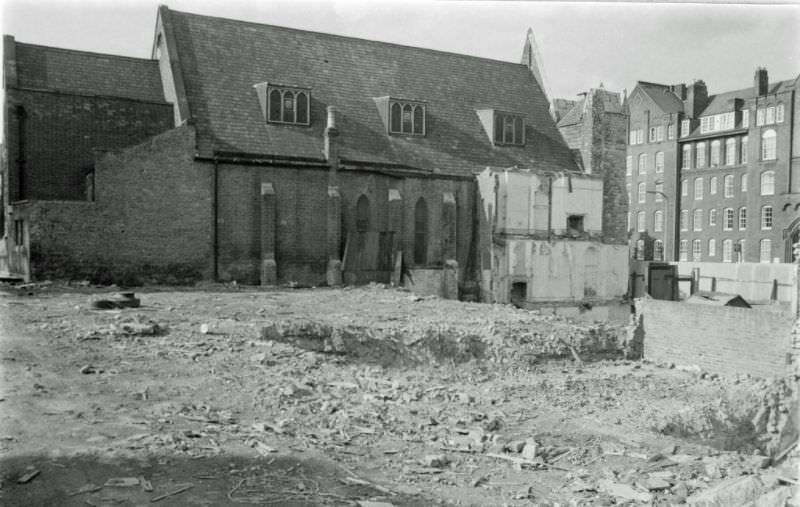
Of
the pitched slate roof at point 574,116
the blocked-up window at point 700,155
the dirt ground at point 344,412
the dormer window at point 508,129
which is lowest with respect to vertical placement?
the dirt ground at point 344,412

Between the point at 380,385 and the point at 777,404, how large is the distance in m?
7.58

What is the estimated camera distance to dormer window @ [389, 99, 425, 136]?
3139 centimetres

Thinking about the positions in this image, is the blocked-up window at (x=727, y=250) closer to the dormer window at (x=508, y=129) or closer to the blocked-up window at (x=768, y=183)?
the blocked-up window at (x=768, y=183)

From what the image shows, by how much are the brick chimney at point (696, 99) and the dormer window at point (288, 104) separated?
5167cm

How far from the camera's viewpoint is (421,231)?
30.9 m

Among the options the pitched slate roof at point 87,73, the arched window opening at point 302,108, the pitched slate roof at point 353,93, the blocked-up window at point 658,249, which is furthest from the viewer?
the blocked-up window at point 658,249

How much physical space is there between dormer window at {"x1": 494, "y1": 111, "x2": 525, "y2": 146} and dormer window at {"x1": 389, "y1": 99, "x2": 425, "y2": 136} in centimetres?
410

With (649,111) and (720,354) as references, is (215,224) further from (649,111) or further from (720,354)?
(649,111)

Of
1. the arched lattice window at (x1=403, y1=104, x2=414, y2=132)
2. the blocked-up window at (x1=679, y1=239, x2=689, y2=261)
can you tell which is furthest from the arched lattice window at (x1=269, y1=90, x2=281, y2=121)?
the blocked-up window at (x1=679, y1=239, x2=689, y2=261)

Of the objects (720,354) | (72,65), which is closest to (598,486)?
(720,354)

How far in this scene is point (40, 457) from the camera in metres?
8.09

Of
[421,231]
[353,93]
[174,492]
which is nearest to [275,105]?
[353,93]

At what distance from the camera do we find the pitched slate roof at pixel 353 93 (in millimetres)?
27922

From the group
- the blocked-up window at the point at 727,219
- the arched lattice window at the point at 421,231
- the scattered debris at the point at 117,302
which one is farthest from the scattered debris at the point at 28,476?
the blocked-up window at the point at 727,219
